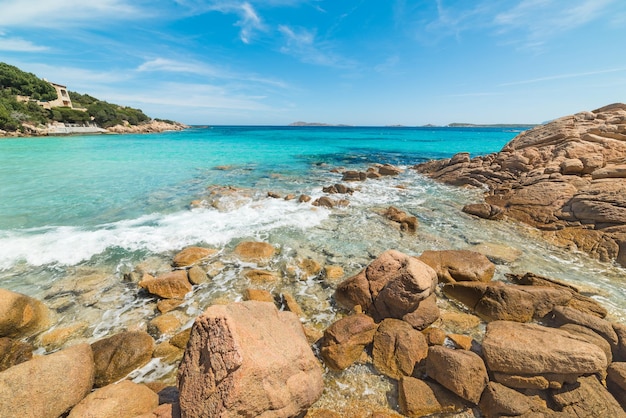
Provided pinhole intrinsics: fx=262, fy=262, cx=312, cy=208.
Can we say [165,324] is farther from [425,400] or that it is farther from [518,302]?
[518,302]

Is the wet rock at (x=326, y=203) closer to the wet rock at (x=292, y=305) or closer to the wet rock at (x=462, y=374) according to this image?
the wet rock at (x=292, y=305)

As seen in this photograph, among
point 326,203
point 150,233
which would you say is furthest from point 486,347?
point 150,233

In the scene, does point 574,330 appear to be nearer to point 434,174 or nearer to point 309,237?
point 309,237

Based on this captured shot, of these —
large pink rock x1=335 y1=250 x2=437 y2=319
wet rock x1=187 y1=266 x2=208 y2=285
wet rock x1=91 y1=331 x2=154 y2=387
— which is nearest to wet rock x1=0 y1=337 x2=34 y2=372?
wet rock x1=91 y1=331 x2=154 y2=387

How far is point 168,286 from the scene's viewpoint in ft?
23.0

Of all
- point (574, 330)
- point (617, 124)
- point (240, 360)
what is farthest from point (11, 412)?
point (617, 124)

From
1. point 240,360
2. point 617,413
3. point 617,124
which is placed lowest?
point 617,413

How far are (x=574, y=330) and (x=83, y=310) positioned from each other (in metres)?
10.7

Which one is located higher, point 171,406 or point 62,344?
point 171,406

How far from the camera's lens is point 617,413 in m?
3.78

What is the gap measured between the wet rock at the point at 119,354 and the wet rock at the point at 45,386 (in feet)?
1.16

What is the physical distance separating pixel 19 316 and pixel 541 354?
9.84 meters

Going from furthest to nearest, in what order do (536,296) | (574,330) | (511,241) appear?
→ 1. (511,241)
2. (536,296)
3. (574,330)

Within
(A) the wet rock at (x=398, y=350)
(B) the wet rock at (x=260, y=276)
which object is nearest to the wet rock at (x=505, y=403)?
(A) the wet rock at (x=398, y=350)
